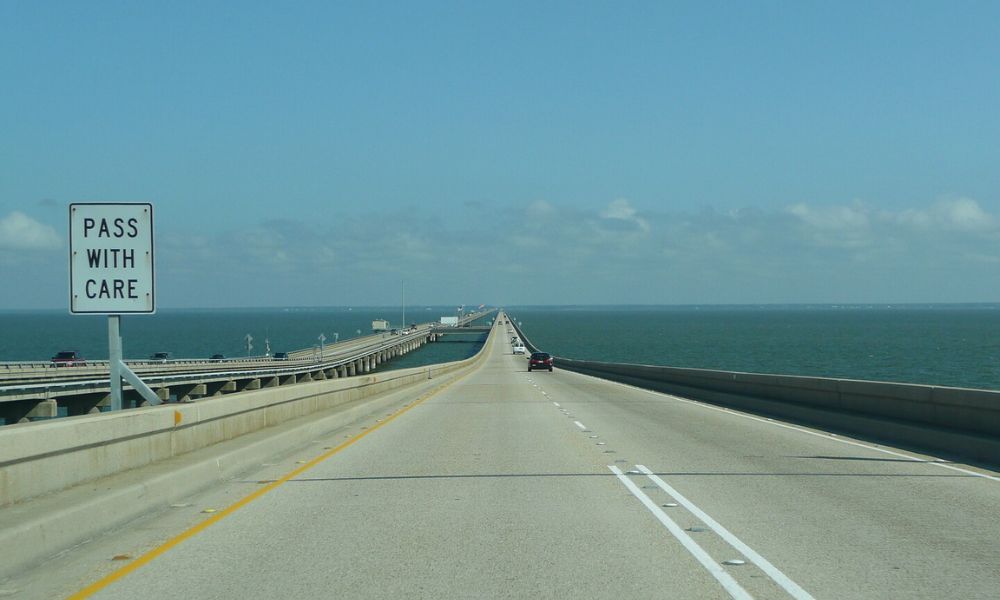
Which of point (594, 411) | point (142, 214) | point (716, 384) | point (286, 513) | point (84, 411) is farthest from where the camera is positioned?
point (84, 411)

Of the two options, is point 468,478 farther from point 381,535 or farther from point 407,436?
point 407,436

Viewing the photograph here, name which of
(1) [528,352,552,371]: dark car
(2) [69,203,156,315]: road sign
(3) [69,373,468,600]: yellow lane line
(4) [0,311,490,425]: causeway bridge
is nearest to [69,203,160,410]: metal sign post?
(2) [69,203,156,315]: road sign

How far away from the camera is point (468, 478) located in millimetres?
13148

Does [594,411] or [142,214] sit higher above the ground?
[142,214]

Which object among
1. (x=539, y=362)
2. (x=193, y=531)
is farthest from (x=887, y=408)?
(x=539, y=362)

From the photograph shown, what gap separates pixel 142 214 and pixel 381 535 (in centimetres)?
507

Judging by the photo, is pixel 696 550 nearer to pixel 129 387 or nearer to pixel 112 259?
pixel 112 259

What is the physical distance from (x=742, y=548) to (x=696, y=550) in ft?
1.36

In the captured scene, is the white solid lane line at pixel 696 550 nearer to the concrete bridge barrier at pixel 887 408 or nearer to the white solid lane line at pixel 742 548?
the white solid lane line at pixel 742 548

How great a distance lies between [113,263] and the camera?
38.9ft

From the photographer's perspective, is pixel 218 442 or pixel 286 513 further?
pixel 218 442

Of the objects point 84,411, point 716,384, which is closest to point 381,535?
point 716,384

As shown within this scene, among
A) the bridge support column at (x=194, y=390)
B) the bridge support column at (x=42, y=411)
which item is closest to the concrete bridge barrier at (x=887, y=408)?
the bridge support column at (x=42, y=411)

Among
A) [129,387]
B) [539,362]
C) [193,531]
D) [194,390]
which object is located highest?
[193,531]
